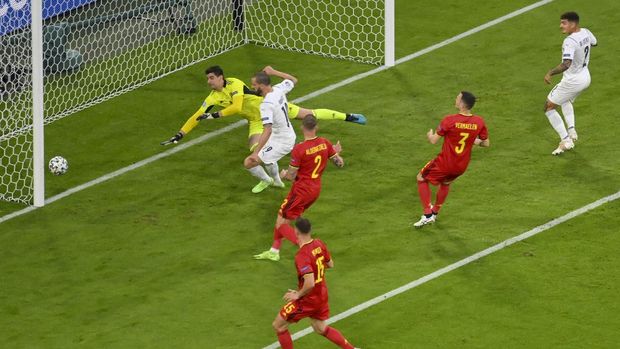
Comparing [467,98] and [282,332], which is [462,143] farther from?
[282,332]

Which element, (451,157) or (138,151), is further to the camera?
(138,151)

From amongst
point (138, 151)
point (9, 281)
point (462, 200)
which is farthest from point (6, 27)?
point (462, 200)

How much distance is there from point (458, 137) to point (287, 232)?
2.40m

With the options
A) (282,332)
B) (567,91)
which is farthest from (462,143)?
(282,332)

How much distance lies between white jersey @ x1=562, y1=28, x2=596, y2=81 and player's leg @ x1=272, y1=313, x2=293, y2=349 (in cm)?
684

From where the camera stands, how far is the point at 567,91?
20.7m

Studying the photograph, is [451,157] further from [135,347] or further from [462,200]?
[135,347]

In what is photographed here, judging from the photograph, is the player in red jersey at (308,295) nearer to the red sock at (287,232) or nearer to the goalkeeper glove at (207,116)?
the red sock at (287,232)

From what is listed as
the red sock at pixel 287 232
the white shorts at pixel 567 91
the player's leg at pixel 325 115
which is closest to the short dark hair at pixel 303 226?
the red sock at pixel 287 232

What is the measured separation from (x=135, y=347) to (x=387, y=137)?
21.6 feet

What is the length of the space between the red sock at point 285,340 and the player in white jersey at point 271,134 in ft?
12.4

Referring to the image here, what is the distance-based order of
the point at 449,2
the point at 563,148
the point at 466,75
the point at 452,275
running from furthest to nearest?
the point at 449,2, the point at 466,75, the point at 563,148, the point at 452,275

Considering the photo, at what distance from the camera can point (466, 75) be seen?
77.6 ft

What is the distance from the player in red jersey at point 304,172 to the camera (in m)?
17.5
